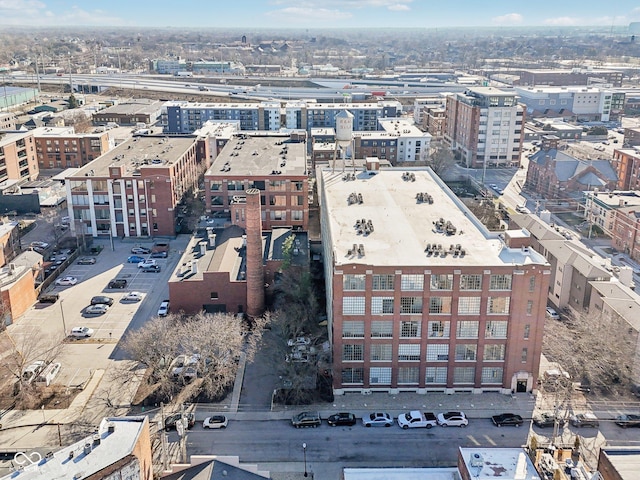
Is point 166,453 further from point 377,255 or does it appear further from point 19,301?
point 19,301

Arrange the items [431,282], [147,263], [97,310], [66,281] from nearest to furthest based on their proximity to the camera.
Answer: [431,282], [97,310], [66,281], [147,263]

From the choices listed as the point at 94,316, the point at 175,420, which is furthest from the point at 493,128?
the point at 175,420

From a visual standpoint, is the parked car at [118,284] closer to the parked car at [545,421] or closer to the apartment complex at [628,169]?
the parked car at [545,421]

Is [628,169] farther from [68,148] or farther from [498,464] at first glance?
[68,148]

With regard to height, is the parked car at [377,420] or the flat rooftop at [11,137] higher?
the flat rooftop at [11,137]

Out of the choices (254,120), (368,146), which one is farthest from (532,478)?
(254,120)

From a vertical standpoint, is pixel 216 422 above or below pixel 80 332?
below

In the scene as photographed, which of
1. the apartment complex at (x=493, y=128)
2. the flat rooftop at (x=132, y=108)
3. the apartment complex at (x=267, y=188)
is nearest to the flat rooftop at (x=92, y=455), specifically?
the apartment complex at (x=267, y=188)
